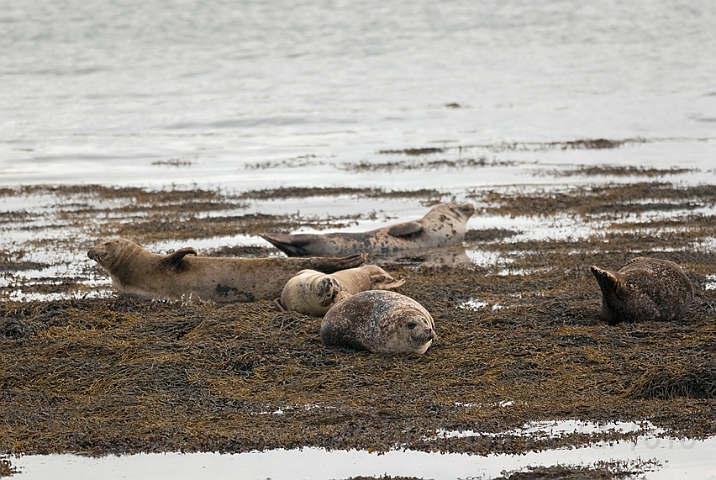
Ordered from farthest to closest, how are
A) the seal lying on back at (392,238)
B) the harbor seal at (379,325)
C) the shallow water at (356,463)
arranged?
1. the seal lying on back at (392,238)
2. the harbor seal at (379,325)
3. the shallow water at (356,463)

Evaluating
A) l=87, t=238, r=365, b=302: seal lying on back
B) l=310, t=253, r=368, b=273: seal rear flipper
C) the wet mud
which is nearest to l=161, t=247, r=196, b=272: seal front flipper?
l=87, t=238, r=365, b=302: seal lying on back

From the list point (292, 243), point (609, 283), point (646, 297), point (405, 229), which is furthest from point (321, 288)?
point (405, 229)

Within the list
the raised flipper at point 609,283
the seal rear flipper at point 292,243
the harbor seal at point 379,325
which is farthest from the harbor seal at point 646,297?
the seal rear flipper at point 292,243

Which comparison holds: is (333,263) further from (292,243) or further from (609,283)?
(609,283)

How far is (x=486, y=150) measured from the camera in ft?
72.0

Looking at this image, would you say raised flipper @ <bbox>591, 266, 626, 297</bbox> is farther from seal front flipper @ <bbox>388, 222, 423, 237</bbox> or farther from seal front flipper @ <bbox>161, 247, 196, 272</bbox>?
seal front flipper @ <bbox>388, 222, 423, 237</bbox>

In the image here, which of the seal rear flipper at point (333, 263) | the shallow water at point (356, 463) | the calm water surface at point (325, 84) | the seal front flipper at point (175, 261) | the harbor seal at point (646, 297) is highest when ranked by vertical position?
the calm water surface at point (325, 84)

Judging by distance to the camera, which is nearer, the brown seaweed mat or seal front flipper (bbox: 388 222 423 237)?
the brown seaweed mat

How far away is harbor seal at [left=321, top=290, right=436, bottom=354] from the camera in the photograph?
23.7 feet

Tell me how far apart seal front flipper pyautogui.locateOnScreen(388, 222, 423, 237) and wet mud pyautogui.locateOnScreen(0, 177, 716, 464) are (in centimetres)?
80

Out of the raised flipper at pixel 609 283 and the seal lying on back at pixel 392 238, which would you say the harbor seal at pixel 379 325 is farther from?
the seal lying on back at pixel 392 238

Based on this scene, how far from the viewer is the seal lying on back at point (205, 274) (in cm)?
924

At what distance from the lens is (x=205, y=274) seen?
30.7 feet

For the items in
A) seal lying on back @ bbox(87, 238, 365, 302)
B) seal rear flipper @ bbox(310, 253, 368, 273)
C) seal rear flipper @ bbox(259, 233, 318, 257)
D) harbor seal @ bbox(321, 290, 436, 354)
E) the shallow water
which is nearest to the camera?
the shallow water
